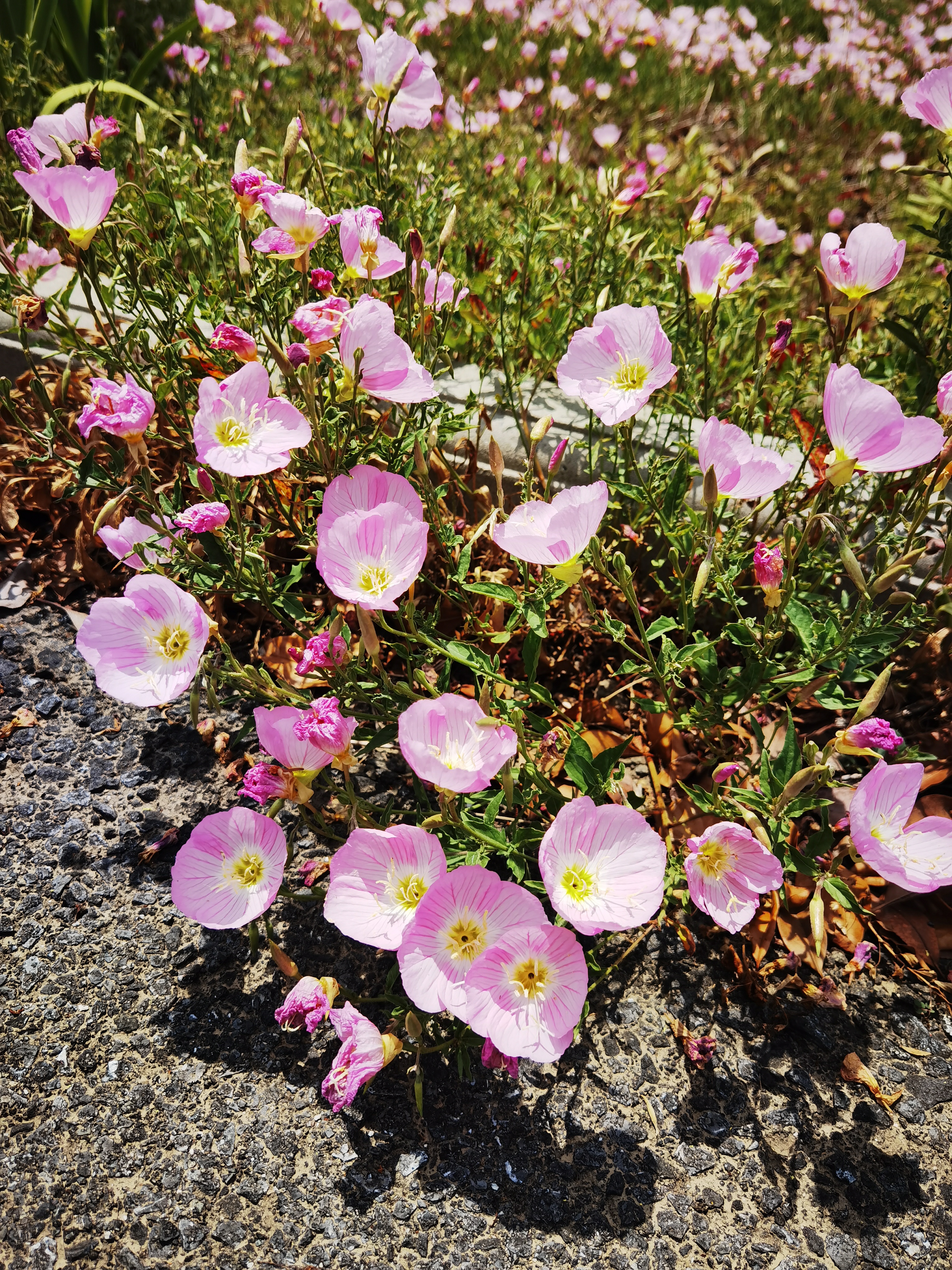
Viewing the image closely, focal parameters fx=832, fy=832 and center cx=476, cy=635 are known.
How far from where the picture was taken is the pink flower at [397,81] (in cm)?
186

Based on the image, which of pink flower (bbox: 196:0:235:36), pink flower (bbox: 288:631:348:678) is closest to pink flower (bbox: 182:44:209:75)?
pink flower (bbox: 196:0:235:36)

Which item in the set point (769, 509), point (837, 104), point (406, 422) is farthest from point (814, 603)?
point (837, 104)

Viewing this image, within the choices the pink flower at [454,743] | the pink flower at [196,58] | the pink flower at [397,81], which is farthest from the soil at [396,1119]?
the pink flower at [196,58]

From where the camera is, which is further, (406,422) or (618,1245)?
(406,422)

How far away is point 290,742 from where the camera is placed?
1.37 m

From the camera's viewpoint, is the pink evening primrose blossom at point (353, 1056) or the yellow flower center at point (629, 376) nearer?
the pink evening primrose blossom at point (353, 1056)

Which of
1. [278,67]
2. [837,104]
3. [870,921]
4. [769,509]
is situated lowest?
[870,921]

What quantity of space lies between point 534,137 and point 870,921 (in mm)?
4431

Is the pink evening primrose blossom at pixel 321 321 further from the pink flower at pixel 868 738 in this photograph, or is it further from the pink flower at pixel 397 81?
the pink flower at pixel 868 738

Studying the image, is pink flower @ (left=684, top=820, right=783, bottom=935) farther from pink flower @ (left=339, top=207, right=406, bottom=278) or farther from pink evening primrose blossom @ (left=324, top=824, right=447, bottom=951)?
pink flower @ (left=339, top=207, right=406, bottom=278)

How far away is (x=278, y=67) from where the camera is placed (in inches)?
191

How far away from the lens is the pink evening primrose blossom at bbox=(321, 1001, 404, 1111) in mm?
1256

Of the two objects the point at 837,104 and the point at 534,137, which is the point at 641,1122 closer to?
the point at 534,137

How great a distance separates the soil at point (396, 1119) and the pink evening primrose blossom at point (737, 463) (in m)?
0.93
